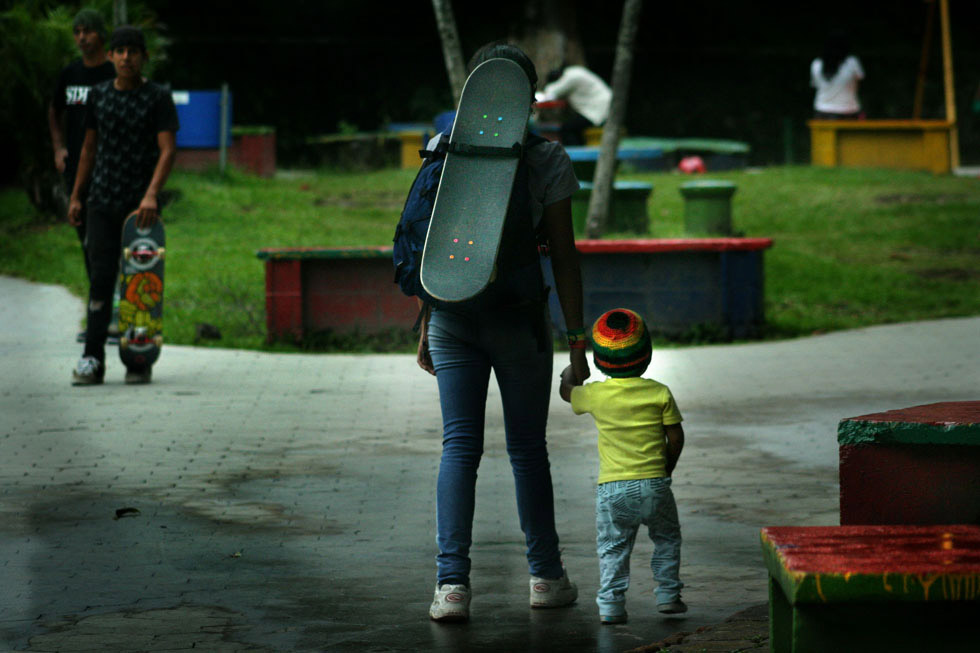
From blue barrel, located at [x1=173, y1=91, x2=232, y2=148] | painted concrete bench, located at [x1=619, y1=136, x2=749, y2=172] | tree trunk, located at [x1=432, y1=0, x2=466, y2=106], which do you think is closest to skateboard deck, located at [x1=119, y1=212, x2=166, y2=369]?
tree trunk, located at [x1=432, y1=0, x2=466, y2=106]

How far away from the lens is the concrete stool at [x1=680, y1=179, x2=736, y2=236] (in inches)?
592

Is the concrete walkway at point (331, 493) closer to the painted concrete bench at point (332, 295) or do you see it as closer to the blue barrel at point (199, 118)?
the painted concrete bench at point (332, 295)

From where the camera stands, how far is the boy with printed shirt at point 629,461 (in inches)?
189

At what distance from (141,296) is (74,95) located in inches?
63.5

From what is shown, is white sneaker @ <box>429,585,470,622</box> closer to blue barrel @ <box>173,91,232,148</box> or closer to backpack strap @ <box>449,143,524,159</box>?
backpack strap @ <box>449,143,524,159</box>

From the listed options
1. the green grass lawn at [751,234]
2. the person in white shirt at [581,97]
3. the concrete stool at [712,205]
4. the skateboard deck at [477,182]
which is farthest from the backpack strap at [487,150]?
the person in white shirt at [581,97]

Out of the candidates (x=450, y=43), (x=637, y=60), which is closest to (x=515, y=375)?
(x=450, y=43)

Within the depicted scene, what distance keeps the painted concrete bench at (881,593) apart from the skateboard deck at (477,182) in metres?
1.40

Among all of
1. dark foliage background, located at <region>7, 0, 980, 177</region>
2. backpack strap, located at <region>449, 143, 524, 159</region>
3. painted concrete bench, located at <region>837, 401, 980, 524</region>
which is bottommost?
painted concrete bench, located at <region>837, 401, 980, 524</region>

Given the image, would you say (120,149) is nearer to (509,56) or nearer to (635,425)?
(509,56)

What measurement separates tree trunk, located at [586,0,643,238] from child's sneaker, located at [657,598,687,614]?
933 centimetres

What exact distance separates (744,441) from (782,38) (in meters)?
25.1

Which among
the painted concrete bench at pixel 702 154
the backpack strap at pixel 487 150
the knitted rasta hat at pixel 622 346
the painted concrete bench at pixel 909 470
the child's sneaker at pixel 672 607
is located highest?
the painted concrete bench at pixel 702 154

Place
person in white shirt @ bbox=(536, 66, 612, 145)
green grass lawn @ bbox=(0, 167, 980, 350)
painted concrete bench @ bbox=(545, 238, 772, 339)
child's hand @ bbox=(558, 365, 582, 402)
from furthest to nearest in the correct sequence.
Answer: person in white shirt @ bbox=(536, 66, 612, 145) < green grass lawn @ bbox=(0, 167, 980, 350) < painted concrete bench @ bbox=(545, 238, 772, 339) < child's hand @ bbox=(558, 365, 582, 402)
